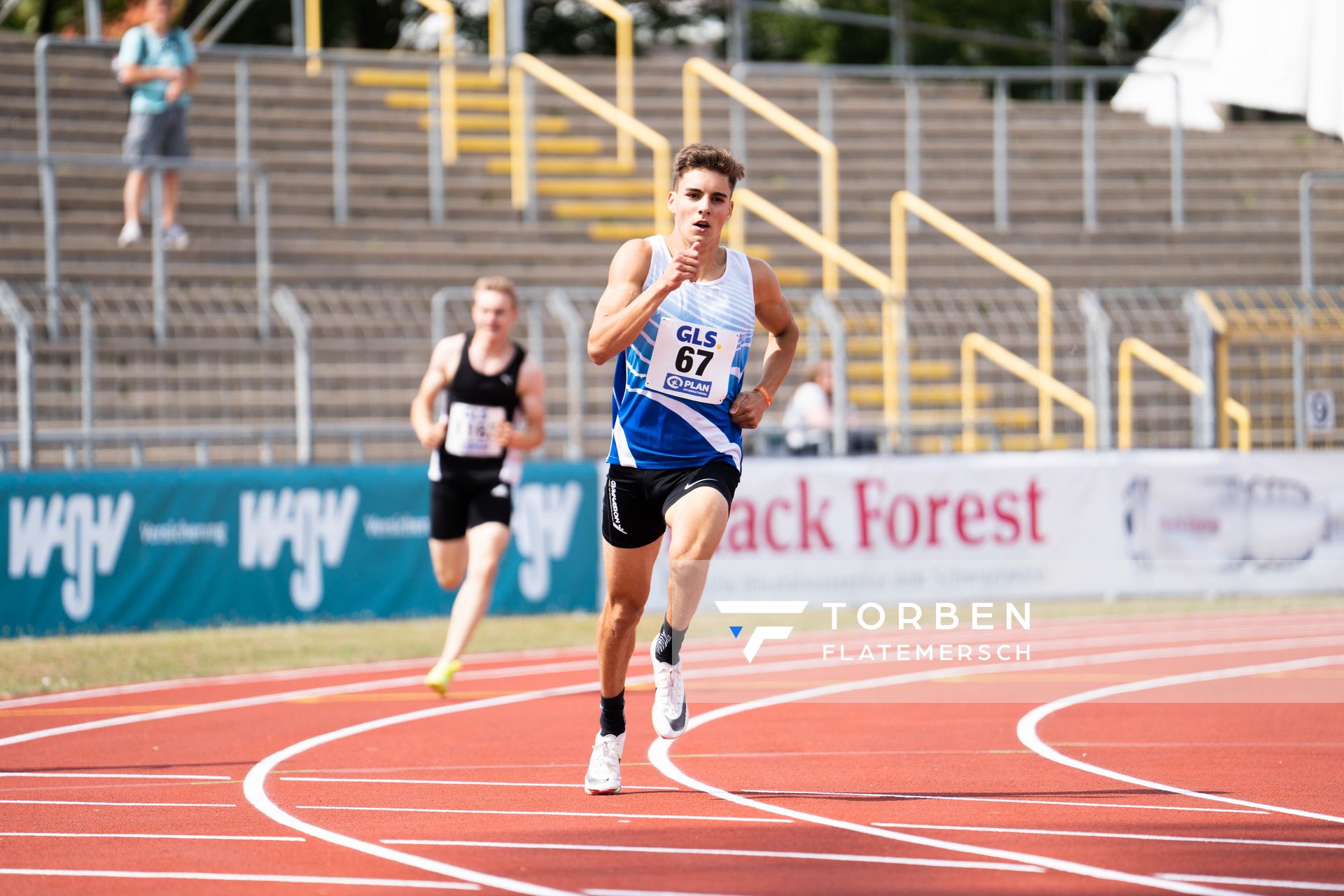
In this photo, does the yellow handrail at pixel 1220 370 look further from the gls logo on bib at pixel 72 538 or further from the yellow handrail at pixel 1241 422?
the gls logo on bib at pixel 72 538

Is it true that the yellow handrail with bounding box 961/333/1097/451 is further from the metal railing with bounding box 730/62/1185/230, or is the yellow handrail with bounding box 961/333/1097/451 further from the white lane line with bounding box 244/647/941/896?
the white lane line with bounding box 244/647/941/896

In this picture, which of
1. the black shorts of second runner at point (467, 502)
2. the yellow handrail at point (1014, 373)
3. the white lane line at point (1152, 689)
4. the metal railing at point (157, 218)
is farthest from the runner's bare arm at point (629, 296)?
the yellow handrail at point (1014, 373)

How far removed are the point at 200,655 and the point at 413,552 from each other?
9.48ft

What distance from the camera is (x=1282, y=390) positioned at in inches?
Result: 706

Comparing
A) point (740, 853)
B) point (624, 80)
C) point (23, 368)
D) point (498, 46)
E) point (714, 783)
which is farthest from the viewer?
point (498, 46)

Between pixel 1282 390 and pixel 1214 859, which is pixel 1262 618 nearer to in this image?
pixel 1282 390

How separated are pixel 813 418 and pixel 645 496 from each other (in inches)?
413

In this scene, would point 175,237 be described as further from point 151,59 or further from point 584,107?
point 584,107

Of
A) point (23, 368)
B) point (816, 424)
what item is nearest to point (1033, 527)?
point (816, 424)

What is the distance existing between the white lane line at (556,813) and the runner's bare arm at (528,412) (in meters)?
4.18

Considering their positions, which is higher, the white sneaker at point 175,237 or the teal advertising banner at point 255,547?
the white sneaker at point 175,237

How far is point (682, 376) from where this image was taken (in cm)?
722

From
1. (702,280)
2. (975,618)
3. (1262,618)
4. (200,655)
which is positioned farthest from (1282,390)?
(702,280)

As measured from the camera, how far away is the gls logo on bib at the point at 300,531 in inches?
600
